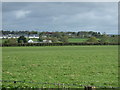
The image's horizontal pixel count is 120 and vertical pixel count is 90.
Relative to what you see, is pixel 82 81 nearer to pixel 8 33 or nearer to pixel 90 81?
pixel 90 81

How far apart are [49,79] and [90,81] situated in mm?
2350

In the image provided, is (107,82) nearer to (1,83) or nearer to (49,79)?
(49,79)

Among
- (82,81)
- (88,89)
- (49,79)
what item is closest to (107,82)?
(82,81)

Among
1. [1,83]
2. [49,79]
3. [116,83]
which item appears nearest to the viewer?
[1,83]

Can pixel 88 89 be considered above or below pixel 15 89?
above

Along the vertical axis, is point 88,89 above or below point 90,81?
above

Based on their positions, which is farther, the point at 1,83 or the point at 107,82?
the point at 107,82

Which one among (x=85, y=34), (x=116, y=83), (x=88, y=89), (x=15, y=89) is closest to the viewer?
(x=88, y=89)

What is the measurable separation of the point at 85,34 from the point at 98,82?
534ft

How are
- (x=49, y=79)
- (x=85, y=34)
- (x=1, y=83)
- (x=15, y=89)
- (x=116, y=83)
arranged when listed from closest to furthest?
(x=15, y=89), (x=1, y=83), (x=116, y=83), (x=49, y=79), (x=85, y=34)

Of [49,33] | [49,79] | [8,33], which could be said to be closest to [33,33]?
[49,33]

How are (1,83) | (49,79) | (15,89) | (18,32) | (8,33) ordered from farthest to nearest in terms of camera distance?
1. (18,32)
2. (8,33)
3. (49,79)
4. (1,83)
5. (15,89)

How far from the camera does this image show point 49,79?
13297 millimetres

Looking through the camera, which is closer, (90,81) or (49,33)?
(90,81)
